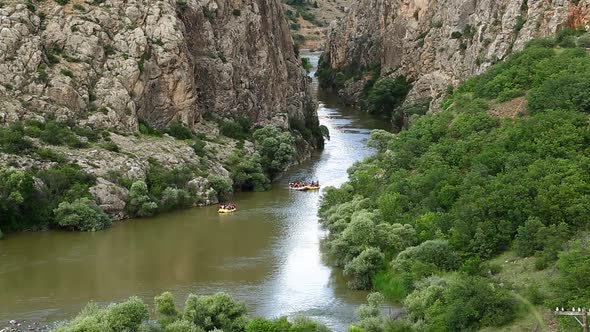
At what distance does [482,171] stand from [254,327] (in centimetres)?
1858

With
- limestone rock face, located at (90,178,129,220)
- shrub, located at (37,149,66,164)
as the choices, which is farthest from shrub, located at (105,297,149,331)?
shrub, located at (37,149,66,164)

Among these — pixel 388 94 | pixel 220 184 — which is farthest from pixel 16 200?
pixel 388 94

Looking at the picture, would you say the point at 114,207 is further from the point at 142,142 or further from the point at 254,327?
the point at 254,327

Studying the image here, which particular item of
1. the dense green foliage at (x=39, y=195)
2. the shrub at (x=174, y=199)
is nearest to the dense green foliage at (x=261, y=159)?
the shrub at (x=174, y=199)

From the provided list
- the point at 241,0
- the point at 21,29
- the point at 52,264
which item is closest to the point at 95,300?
the point at 52,264

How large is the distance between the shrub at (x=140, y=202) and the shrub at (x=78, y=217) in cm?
384

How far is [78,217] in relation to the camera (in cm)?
5888

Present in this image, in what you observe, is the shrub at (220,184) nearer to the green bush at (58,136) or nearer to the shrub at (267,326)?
the green bush at (58,136)

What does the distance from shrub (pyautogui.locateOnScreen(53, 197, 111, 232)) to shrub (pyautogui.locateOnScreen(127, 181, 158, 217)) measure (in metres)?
3.84

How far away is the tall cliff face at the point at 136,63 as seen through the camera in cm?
7006

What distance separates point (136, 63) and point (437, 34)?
45.0 meters

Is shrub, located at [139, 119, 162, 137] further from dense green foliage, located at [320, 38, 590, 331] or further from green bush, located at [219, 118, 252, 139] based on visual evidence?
dense green foliage, located at [320, 38, 590, 331]

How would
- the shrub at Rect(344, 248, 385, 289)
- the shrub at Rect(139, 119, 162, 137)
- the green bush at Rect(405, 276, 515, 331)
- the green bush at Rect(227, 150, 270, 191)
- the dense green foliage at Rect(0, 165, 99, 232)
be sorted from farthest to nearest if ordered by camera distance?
1. the shrub at Rect(139, 119, 162, 137)
2. the green bush at Rect(227, 150, 270, 191)
3. the dense green foliage at Rect(0, 165, 99, 232)
4. the shrub at Rect(344, 248, 385, 289)
5. the green bush at Rect(405, 276, 515, 331)

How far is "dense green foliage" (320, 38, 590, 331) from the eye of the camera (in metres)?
39.0
